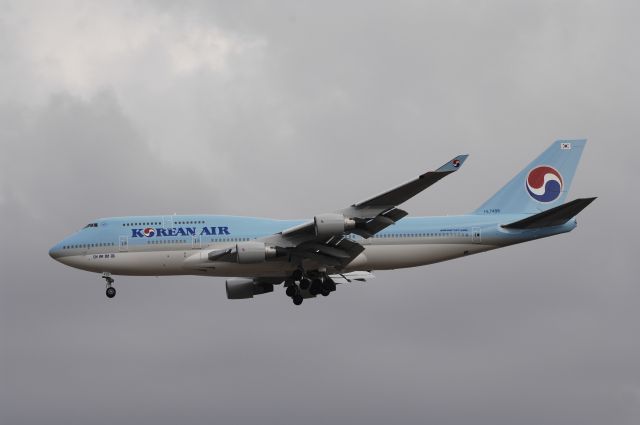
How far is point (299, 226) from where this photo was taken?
2363 inches

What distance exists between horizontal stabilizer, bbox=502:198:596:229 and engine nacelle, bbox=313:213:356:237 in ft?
35.4

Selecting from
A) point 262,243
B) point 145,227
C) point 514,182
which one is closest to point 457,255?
point 514,182

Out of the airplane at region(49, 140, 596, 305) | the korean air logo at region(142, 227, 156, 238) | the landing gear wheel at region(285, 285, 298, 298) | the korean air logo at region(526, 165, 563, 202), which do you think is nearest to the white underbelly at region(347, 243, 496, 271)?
the airplane at region(49, 140, 596, 305)

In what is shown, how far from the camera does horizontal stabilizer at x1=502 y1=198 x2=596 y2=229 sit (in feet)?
203

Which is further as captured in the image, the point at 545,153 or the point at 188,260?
the point at 545,153

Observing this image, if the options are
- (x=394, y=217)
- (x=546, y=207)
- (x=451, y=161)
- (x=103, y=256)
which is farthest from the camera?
(x=546, y=207)

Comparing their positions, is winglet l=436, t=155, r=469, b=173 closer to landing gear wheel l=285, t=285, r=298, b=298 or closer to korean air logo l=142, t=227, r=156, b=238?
landing gear wheel l=285, t=285, r=298, b=298

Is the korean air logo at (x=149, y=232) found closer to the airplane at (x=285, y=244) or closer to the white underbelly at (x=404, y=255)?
the airplane at (x=285, y=244)

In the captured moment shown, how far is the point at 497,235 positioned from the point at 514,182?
4942 mm

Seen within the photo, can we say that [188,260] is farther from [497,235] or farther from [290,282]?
[497,235]

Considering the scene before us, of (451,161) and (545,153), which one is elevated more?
(545,153)

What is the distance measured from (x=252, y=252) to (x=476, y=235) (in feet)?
40.6

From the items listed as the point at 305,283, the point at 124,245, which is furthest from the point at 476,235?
the point at 124,245

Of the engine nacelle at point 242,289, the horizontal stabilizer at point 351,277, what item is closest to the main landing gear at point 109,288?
the engine nacelle at point 242,289
